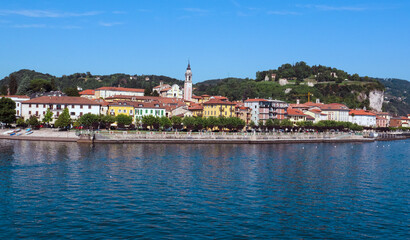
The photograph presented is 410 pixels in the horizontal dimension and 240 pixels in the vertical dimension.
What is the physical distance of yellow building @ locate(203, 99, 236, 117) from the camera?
94438mm

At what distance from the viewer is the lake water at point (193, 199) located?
20844 millimetres

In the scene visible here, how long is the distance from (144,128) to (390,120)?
11404cm

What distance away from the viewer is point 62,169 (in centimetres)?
3584

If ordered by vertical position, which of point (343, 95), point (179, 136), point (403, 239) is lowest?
point (403, 239)

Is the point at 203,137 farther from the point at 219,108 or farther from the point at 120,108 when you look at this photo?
the point at 120,108

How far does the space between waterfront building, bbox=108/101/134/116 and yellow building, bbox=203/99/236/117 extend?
17.8 meters

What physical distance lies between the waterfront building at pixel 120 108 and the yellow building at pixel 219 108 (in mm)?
17840

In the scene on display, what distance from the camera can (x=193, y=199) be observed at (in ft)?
87.2

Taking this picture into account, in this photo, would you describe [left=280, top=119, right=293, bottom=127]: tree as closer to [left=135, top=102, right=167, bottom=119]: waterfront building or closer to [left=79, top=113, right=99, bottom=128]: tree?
[left=135, top=102, right=167, bottom=119]: waterfront building

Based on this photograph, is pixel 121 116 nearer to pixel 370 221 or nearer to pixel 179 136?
pixel 179 136

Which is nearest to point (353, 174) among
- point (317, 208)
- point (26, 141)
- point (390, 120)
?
point (317, 208)

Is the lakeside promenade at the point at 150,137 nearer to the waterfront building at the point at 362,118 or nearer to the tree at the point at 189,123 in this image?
the tree at the point at 189,123

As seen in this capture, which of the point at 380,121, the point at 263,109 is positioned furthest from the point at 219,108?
the point at 380,121

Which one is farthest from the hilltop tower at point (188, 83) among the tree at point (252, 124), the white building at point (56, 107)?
the white building at point (56, 107)
